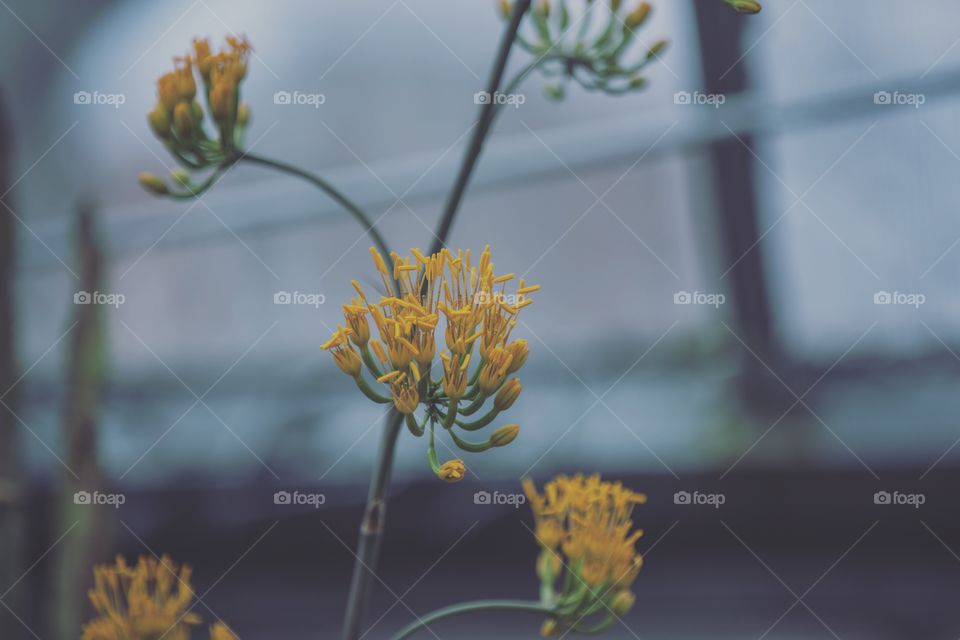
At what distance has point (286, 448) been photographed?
1.29m

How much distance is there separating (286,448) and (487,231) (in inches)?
16.9

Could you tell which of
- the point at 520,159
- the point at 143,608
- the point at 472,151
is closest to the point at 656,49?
the point at 472,151

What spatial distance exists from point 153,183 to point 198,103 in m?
0.05

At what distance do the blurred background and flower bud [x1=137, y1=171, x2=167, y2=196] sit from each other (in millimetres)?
672

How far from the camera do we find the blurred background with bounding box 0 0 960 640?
1215 millimetres

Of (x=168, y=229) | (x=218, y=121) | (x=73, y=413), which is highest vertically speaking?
(x=168, y=229)

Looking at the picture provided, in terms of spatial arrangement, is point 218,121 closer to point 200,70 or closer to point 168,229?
point 200,70

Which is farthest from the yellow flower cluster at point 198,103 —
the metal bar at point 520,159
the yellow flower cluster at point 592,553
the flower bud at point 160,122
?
the metal bar at point 520,159

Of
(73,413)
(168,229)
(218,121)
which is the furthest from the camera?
(168,229)

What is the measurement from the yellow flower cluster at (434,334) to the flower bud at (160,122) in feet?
0.51

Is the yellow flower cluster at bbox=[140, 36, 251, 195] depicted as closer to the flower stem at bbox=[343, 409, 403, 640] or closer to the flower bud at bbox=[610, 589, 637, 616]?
the flower stem at bbox=[343, 409, 403, 640]

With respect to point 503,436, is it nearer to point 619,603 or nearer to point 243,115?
point 619,603

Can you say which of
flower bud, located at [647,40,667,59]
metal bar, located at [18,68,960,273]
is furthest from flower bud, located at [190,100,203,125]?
metal bar, located at [18,68,960,273]

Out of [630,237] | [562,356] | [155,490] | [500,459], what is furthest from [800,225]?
[155,490]
